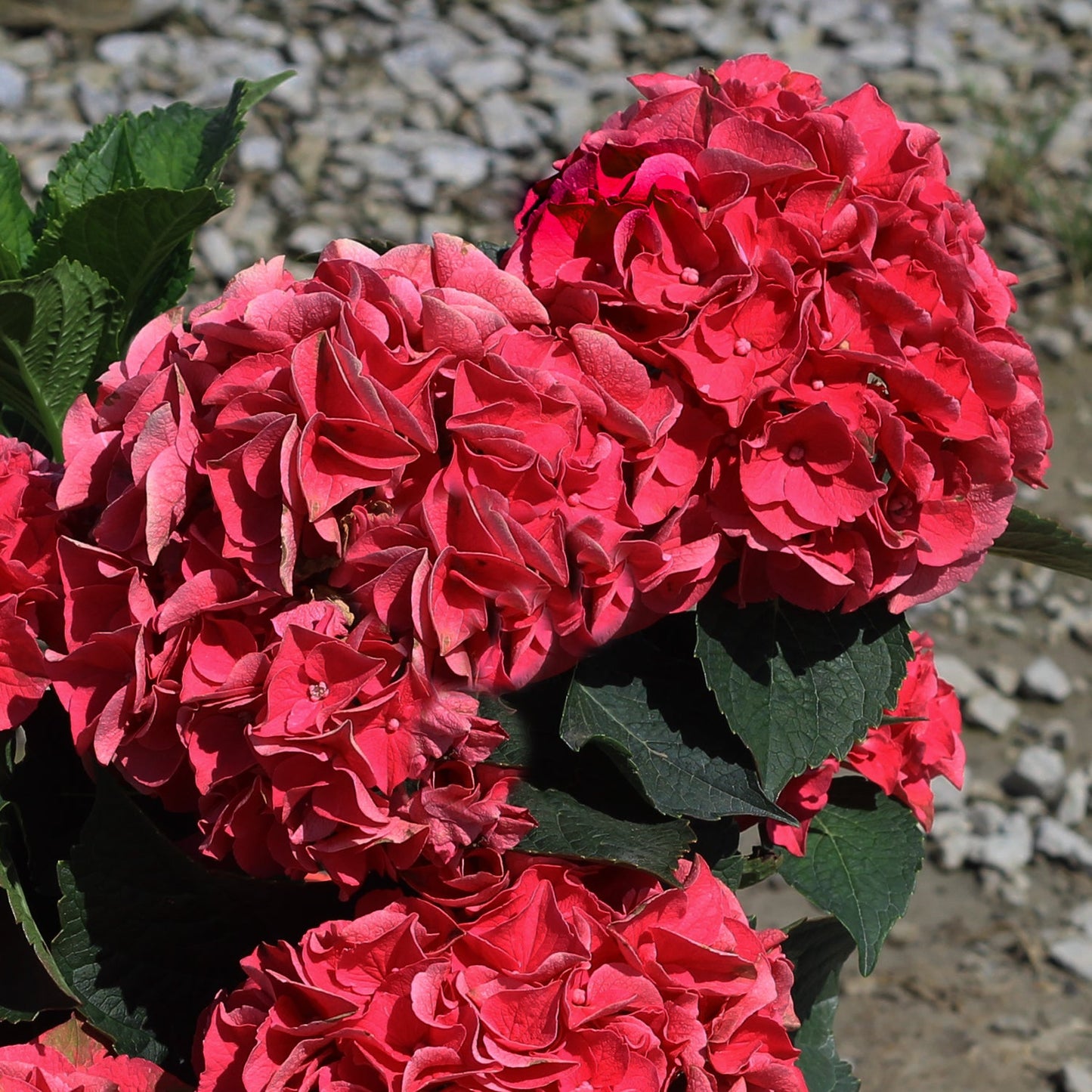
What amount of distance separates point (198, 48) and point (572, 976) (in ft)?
12.0

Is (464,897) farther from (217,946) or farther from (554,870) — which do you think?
(217,946)

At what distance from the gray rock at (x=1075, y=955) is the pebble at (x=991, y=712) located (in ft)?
1.63

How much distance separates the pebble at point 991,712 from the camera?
2.84m

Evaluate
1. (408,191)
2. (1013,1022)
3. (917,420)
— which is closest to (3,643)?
(917,420)

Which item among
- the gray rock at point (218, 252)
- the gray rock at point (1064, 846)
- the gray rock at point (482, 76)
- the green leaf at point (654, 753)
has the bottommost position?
the gray rock at point (1064, 846)

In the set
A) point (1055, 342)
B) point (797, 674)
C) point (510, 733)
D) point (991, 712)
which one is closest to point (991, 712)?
point (991, 712)

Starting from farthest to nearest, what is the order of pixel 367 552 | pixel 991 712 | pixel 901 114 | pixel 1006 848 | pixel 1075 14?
pixel 1075 14, pixel 901 114, pixel 991 712, pixel 1006 848, pixel 367 552

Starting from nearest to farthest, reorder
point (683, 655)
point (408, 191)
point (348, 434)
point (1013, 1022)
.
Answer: point (348, 434), point (683, 655), point (1013, 1022), point (408, 191)

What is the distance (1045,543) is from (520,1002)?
507 millimetres

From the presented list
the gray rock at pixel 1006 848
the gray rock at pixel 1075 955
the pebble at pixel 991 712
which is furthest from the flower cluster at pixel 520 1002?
the pebble at pixel 991 712

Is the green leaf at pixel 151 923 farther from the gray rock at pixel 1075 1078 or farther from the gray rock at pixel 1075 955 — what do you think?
the gray rock at pixel 1075 955

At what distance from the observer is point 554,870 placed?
92cm

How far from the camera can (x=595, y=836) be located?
0.92 meters

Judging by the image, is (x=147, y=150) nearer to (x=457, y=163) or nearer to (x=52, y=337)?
(x=52, y=337)
